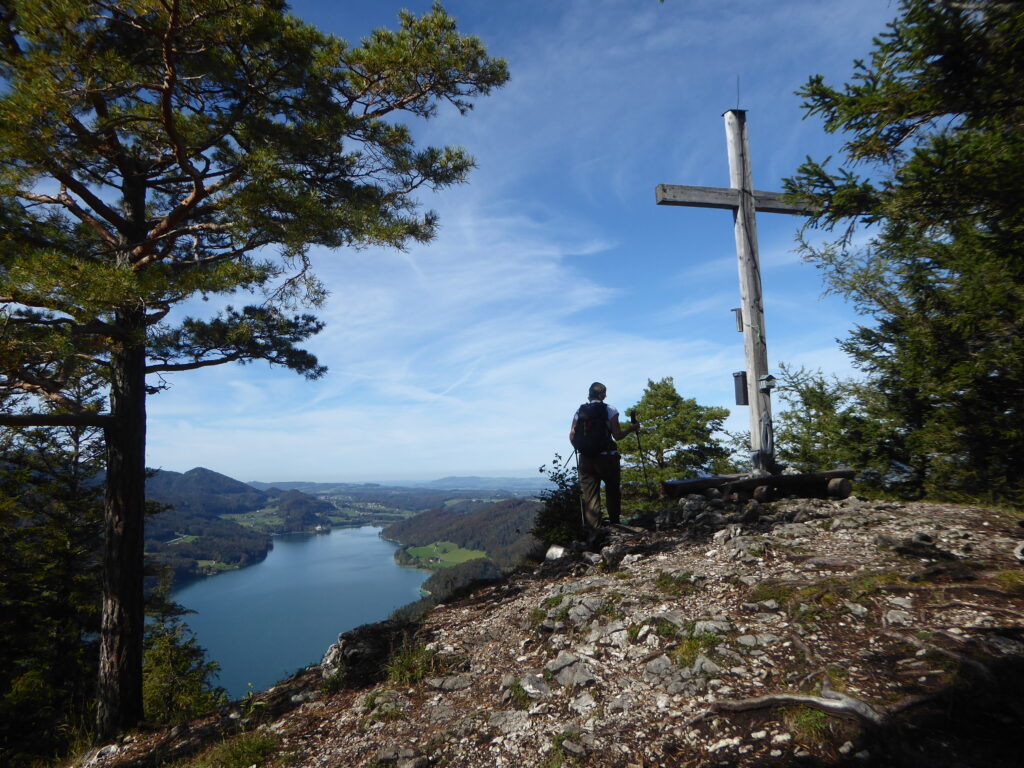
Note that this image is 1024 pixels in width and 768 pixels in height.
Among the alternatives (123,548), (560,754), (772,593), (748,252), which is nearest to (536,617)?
(560,754)

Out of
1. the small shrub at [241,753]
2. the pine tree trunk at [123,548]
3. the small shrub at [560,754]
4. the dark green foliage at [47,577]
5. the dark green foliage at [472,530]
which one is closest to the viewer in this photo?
the small shrub at [560,754]

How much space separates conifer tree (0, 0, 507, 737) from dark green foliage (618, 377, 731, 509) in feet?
53.1

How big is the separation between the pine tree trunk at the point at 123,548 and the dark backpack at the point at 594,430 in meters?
5.79

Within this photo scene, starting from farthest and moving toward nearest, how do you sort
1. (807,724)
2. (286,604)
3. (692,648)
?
(286,604) → (692,648) → (807,724)

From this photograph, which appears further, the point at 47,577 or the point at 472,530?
the point at 472,530

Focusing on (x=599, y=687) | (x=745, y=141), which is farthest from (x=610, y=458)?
(x=745, y=141)

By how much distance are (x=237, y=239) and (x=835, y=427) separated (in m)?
12.3

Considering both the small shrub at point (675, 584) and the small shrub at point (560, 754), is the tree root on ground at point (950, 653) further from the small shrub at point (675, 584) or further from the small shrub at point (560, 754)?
the small shrub at point (560, 754)

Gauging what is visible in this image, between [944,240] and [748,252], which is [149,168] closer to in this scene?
[748,252]

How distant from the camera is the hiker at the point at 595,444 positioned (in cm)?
718

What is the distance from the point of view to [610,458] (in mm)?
7242

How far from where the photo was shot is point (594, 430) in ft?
23.6

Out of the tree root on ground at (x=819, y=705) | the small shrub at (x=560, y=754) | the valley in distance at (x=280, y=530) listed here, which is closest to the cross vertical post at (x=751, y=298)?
the tree root on ground at (x=819, y=705)

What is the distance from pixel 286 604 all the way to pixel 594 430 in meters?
104
